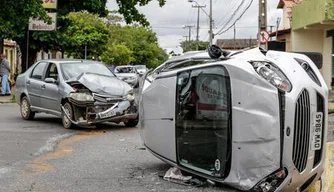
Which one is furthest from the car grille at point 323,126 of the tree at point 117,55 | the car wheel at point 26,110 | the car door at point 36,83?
the tree at point 117,55

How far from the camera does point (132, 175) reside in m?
7.04

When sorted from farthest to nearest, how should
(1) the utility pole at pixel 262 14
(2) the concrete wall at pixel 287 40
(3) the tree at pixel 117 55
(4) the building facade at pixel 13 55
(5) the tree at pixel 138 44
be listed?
(5) the tree at pixel 138 44 < (3) the tree at pixel 117 55 < (4) the building facade at pixel 13 55 < (2) the concrete wall at pixel 287 40 < (1) the utility pole at pixel 262 14

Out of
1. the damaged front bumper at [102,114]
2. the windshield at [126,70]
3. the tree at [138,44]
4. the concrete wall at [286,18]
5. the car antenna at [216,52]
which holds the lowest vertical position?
the damaged front bumper at [102,114]

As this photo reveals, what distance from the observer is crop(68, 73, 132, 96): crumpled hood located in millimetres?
11356

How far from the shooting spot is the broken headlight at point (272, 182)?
206 inches

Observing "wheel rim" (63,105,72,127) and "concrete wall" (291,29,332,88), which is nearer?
"wheel rim" (63,105,72,127)

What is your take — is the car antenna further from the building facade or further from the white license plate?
the building facade

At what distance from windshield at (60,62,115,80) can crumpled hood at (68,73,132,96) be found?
441 mm

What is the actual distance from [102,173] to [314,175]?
297cm

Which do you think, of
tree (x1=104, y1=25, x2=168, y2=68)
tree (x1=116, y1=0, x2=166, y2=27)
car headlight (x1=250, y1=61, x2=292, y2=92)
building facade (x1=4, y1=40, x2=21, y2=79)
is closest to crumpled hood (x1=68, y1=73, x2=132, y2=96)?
car headlight (x1=250, y1=61, x2=292, y2=92)

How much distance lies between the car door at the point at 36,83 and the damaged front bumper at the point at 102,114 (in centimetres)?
148

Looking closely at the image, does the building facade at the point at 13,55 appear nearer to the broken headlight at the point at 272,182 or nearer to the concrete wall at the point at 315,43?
the concrete wall at the point at 315,43

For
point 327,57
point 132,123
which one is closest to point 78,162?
point 132,123

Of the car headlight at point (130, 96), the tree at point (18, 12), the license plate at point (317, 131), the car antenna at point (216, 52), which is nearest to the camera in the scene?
the license plate at point (317, 131)
